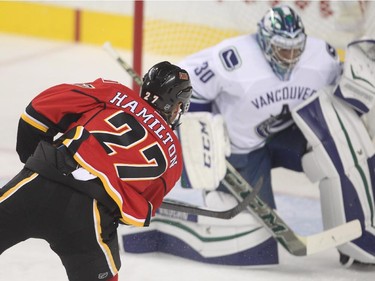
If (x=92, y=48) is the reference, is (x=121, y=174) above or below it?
above

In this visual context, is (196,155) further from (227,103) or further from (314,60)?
(314,60)

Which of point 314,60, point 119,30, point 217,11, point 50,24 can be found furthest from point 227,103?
point 50,24

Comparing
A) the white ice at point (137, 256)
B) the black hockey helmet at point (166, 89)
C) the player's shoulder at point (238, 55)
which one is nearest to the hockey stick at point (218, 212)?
the white ice at point (137, 256)

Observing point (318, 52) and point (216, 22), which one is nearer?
point (318, 52)

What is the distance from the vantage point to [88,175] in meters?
2.25

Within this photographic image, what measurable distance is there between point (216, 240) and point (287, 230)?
0.24 m

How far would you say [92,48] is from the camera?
697cm

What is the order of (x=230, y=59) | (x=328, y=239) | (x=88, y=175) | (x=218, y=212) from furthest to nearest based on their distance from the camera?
(x=230, y=59), (x=328, y=239), (x=218, y=212), (x=88, y=175)

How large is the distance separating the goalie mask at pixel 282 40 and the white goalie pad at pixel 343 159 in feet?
0.48

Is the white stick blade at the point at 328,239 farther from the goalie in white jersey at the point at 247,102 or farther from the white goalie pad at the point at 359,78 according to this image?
the white goalie pad at the point at 359,78

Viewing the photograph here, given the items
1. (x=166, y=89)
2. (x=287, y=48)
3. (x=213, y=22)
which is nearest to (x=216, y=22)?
(x=213, y=22)

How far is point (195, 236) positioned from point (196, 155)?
31cm

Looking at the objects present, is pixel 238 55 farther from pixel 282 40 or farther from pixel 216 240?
pixel 216 240

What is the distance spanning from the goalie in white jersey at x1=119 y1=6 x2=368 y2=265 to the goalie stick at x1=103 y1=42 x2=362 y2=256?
37 millimetres
